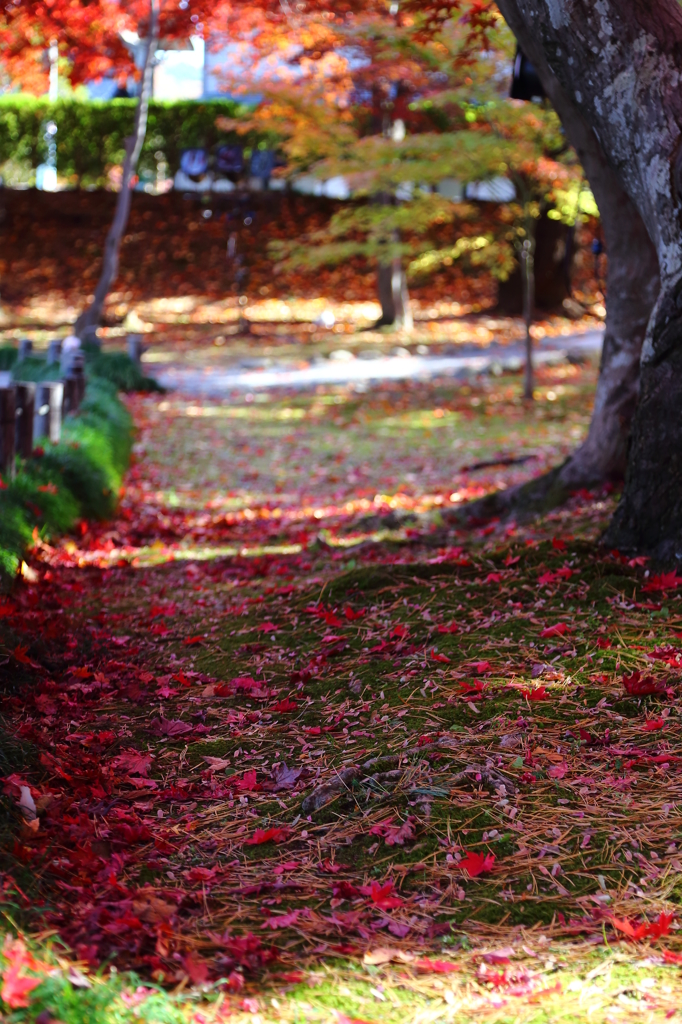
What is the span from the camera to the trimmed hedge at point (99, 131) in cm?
2217

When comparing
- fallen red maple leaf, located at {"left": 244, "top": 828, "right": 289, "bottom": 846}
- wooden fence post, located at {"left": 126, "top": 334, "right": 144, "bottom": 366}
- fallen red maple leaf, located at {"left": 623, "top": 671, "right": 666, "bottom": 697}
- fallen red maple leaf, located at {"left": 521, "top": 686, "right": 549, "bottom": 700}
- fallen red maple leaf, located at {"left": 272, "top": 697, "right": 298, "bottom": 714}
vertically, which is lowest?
fallen red maple leaf, located at {"left": 244, "top": 828, "right": 289, "bottom": 846}

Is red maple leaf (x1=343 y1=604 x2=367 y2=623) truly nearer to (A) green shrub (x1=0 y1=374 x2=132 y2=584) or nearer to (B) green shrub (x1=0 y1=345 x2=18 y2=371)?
(A) green shrub (x1=0 y1=374 x2=132 y2=584)

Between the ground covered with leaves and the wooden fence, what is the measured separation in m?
1.34

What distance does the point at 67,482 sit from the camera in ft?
22.1

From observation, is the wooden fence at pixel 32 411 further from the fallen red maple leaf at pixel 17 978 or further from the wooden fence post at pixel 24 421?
the fallen red maple leaf at pixel 17 978

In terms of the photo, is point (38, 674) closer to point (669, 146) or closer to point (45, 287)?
point (669, 146)

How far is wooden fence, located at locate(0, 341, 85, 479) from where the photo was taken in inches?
257

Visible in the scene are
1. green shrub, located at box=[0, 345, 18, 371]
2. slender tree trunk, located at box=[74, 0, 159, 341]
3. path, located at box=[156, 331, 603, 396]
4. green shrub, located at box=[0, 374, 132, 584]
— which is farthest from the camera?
slender tree trunk, located at box=[74, 0, 159, 341]

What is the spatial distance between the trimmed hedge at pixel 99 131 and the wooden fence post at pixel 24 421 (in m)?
17.5

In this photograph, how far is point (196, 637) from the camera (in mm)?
4215

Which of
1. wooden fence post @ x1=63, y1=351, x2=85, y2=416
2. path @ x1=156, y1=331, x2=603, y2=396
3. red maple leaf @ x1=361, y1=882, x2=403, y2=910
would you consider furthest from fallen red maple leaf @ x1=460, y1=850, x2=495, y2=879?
path @ x1=156, y1=331, x2=603, y2=396

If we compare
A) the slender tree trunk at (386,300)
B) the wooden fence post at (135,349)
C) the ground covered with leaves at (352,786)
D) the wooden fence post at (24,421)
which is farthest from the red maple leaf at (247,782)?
the slender tree trunk at (386,300)

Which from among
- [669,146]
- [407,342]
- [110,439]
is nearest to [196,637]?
[669,146]

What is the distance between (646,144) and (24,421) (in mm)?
4634
